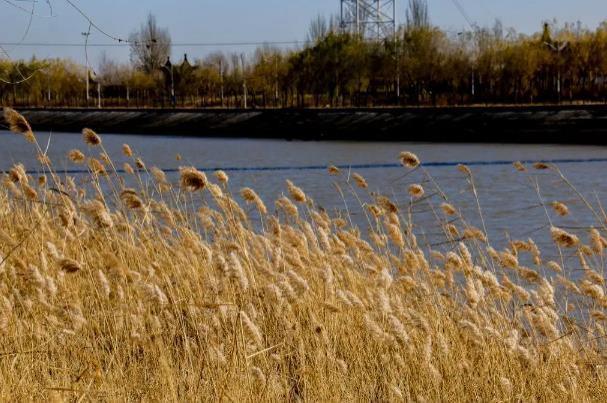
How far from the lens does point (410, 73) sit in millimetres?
52219

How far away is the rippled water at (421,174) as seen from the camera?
12.6m

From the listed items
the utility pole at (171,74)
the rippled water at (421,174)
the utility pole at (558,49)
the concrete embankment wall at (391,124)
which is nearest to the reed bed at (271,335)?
the rippled water at (421,174)

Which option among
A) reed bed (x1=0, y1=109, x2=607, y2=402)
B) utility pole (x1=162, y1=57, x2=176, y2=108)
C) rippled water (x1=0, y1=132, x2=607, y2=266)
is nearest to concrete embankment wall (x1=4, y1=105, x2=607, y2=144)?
rippled water (x1=0, y1=132, x2=607, y2=266)

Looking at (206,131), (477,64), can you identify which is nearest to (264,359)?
(206,131)

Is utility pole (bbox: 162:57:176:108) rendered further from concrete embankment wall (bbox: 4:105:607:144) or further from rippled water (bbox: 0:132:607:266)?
rippled water (bbox: 0:132:607:266)

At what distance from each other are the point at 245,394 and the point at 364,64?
50.8 meters

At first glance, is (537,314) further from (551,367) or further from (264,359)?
(264,359)

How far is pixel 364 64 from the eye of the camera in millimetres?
53688

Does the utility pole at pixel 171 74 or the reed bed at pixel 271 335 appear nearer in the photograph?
the reed bed at pixel 271 335

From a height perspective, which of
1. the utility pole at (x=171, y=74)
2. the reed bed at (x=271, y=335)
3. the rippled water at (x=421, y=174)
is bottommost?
the rippled water at (x=421, y=174)

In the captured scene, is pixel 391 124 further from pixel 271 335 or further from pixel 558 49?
pixel 271 335

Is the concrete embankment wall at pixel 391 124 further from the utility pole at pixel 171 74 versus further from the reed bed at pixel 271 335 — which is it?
the reed bed at pixel 271 335

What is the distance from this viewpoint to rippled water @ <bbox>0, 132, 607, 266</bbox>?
12.6 m

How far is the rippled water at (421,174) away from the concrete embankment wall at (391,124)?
3050mm
